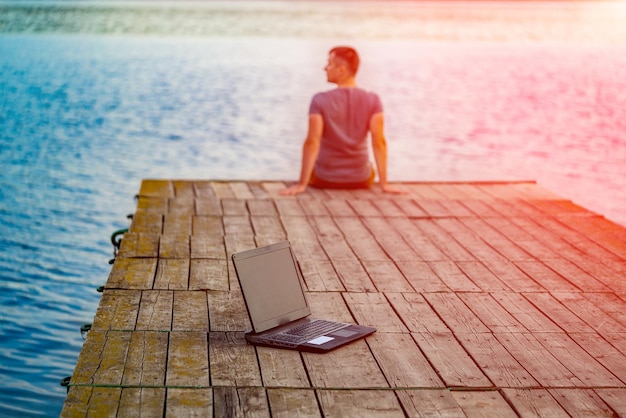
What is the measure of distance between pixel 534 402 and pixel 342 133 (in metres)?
4.77

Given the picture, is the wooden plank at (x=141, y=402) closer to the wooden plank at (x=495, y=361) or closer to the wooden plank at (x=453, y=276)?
the wooden plank at (x=495, y=361)

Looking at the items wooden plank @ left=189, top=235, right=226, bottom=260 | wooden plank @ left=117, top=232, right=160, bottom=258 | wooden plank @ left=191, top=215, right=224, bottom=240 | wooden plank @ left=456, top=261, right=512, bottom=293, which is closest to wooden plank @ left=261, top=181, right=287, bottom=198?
wooden plank @ left=191, top=215, right=224, bottom=240

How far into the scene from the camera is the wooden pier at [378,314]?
369 centimetres

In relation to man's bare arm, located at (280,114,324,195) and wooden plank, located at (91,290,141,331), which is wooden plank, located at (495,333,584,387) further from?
man's bare arm, located at (280,114,324,195)

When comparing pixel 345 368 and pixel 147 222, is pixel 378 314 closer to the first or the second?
pixel 345 368

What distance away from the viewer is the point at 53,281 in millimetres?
8312

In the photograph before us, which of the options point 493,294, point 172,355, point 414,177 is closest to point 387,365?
point 172,355

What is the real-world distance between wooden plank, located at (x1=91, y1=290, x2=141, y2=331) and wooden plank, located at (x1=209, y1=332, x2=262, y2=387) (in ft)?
1.41

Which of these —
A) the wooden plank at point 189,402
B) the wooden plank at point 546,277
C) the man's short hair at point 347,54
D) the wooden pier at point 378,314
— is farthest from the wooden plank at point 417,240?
the wooden plank at point 189,402

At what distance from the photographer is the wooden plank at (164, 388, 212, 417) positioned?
3.50 m

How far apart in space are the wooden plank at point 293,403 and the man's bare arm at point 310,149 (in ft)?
14.6

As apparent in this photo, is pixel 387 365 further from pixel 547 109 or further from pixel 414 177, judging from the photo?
pixel 547 109

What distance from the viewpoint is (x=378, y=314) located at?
479 cm

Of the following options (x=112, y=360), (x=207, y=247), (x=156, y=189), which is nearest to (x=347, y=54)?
(x=156, y=189)
